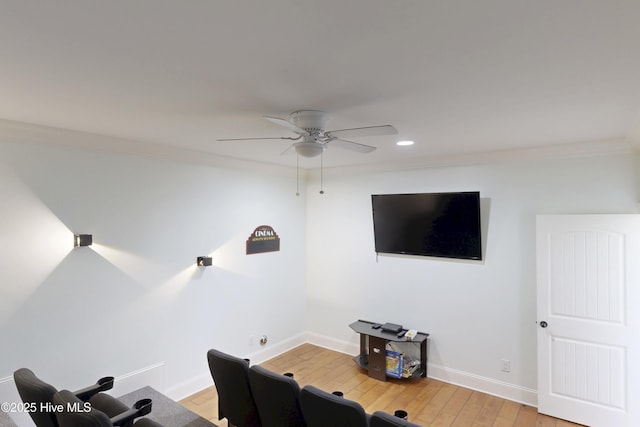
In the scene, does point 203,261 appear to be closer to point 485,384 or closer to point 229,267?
point 229,267

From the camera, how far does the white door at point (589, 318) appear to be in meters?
2.97

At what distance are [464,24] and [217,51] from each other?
3.10 feet

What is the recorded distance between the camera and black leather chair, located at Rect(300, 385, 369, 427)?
1.78 meters

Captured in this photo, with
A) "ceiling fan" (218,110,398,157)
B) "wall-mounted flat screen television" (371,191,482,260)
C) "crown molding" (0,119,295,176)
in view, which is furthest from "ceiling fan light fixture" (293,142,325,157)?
"wall-mounted flat screen television" (371,191,482,260)

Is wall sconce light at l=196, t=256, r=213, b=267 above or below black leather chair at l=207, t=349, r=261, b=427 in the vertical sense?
above

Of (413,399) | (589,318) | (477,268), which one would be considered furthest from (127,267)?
(589,318)

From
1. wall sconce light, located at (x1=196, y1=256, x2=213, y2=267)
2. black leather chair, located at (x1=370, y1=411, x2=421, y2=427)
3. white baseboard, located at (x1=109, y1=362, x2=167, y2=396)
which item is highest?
wall sconce light, located at (x1=196, y1=256, x2=213, y2=267)

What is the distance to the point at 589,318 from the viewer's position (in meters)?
3.13

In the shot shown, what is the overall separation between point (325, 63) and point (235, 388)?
210 centimetres

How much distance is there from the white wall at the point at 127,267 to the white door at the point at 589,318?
317 cm

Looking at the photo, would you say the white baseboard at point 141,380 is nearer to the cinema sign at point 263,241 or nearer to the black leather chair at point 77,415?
the black leather chair at point 77,415

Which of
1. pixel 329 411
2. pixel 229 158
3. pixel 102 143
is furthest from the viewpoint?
pixel 229 158

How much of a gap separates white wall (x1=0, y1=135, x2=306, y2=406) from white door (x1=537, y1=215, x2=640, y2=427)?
3.17 meters

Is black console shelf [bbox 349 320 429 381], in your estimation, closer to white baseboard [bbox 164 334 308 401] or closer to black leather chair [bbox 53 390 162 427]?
white baseboard [bbox 164 334 308 401]
